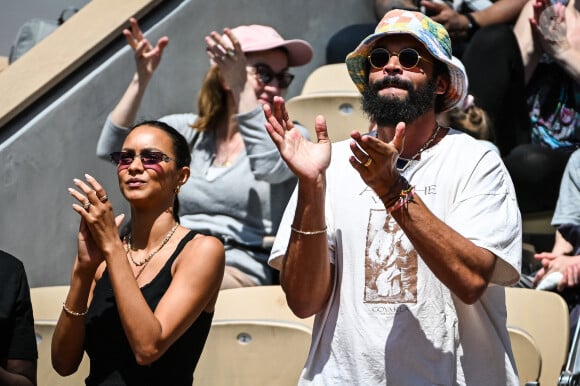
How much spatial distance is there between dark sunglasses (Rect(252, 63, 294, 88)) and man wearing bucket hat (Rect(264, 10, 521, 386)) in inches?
80.2

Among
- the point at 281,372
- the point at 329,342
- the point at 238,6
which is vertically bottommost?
the point at 281,372

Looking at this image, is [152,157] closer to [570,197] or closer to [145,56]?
[145,56]

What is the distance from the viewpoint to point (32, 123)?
593cm

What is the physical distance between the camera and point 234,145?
5668 millimetres

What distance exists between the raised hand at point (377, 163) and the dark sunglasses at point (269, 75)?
2439mm

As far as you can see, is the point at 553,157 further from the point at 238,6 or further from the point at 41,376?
the point at 41,376

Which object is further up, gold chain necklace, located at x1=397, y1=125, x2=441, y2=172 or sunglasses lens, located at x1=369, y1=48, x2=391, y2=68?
sunglasses lens, located at x1=369, y1=48, x2=391, y2=68

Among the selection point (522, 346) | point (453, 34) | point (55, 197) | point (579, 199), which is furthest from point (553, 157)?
point (55, 197)

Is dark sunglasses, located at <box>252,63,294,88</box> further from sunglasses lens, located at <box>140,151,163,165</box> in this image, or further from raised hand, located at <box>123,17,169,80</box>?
sunglasses lens, located at <box>140,151,163,165</box>

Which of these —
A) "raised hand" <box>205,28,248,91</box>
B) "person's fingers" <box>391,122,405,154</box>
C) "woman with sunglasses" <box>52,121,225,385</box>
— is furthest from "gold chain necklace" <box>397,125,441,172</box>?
"raised hand" <box>205,28,248,91</box>

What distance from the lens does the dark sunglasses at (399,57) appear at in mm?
3688

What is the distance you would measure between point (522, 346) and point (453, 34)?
110 inches

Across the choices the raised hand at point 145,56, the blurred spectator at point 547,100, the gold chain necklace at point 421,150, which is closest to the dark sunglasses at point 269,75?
the raised hand at point 145,56

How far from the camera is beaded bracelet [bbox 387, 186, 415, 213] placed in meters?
3.28
